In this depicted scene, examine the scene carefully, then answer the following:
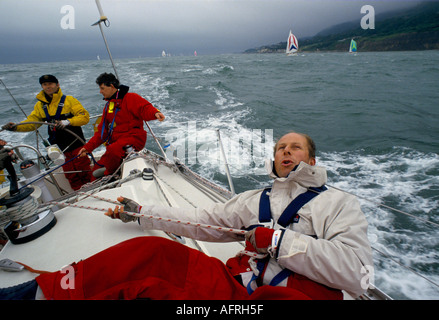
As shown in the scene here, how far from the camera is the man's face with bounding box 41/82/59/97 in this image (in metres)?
2.60

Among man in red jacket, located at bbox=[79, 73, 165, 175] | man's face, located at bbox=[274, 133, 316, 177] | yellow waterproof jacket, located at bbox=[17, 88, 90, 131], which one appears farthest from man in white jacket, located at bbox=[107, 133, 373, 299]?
yellow waterproof jacket, located at bbox=[17, 88, 90, 131]

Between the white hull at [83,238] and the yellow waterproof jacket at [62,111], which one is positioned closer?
the white hull at [83,238]

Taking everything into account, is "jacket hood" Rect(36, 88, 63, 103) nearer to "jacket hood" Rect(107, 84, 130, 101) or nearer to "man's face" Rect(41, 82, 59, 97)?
"man's face" Rect(41, 82, 59, 97)

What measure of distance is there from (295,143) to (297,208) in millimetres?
350

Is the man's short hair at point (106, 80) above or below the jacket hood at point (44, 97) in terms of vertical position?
above

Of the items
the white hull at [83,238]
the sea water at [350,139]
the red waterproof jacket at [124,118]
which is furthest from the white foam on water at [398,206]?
the red waterproof jacket at [124,118]

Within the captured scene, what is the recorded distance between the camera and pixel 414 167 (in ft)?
13.8

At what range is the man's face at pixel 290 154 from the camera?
1.15m

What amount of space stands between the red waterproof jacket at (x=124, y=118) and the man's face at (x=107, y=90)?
52 mm

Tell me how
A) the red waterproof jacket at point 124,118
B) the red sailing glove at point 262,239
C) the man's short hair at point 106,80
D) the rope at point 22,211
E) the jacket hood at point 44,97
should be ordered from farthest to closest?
the jacket hood at point 44,97, the red waterproof jacket at point 124,118, the man's short hair at point 106,80, the rope at point 22,211, the red sailing glove at point 262,239

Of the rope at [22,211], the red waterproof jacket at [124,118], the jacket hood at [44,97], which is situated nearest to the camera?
the rope at [22,211]

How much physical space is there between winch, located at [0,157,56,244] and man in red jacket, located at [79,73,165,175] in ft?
4.63

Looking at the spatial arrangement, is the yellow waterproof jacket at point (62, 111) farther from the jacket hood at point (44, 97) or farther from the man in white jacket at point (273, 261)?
the man in white jacket at point (273, 261)

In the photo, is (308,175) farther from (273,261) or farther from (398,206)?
(398,206)
